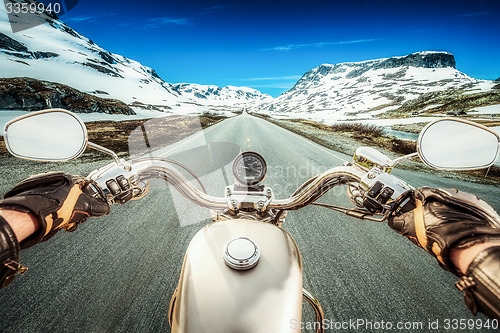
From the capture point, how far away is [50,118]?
1143mm

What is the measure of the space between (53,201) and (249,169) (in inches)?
45.6

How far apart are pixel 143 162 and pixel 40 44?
156 m

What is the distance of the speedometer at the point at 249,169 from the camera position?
4.92ft

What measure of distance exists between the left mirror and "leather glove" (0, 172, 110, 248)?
0.18 m

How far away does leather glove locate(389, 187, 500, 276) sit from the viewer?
0.78m

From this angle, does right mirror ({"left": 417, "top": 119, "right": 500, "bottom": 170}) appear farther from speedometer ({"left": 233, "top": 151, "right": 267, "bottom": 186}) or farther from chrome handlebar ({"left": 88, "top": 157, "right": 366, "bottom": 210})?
speedometer ({"left": 233, "top": 151, "right": 267, "bottom": 186})

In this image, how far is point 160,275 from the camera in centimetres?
230

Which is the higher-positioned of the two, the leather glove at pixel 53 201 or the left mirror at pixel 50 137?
the left mirror at pixel 50 137

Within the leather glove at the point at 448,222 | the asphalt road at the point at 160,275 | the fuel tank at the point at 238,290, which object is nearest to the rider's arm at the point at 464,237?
the leather glove at the point at 448,222

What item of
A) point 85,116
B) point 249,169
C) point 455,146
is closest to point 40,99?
point 85,116

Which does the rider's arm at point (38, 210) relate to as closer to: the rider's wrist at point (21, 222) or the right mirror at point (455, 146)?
the rider's wrist at point (21, 222)

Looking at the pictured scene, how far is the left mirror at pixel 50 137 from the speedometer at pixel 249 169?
1.00 meters

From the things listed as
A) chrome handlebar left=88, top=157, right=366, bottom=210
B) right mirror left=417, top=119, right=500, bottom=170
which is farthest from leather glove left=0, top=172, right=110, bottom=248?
right mirror left=417, top=119, right=500, bottom=170

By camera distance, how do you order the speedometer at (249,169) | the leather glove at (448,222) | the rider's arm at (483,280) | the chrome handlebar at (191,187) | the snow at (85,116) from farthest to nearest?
the snow at (85,116) → the speedometer at (249,169) → the chrome handlebar at (191,187) → the leather glove at (448,222) → the rider's arm at (483,280)
